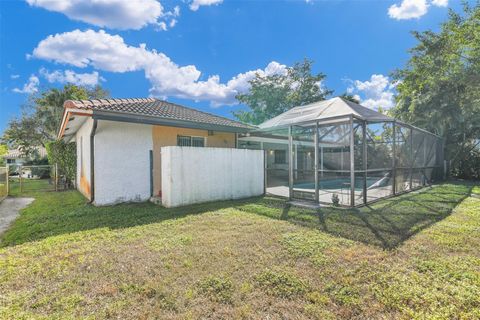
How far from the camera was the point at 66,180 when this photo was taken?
12.1m

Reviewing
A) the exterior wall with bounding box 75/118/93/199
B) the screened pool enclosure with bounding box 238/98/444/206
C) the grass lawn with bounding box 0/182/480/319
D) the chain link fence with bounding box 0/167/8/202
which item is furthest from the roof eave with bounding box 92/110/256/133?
the chain link fence with bounding box 0/167/8/202

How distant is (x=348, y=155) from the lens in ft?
29.6

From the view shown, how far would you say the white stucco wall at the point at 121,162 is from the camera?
22.9 feet

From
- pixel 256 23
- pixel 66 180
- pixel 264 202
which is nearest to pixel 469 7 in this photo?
pixel 256 23

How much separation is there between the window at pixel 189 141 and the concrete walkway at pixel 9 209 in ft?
16.5

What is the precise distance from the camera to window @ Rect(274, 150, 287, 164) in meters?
13.8

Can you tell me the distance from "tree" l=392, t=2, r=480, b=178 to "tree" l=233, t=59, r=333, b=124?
28.5 ft

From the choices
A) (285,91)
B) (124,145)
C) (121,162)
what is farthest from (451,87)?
(121,162)

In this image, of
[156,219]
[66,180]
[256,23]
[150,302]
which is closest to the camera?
[150,302]

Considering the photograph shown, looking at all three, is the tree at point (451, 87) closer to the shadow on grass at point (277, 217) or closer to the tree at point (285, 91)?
the shadow on grass at point (277, 217)

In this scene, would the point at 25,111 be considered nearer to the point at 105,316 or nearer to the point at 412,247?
the point at 105,316

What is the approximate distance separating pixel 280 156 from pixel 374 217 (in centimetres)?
865

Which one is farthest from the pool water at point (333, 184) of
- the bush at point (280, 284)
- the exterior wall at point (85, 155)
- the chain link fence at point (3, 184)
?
the chain link fence at point (3, 184)

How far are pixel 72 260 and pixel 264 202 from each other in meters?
5.27
